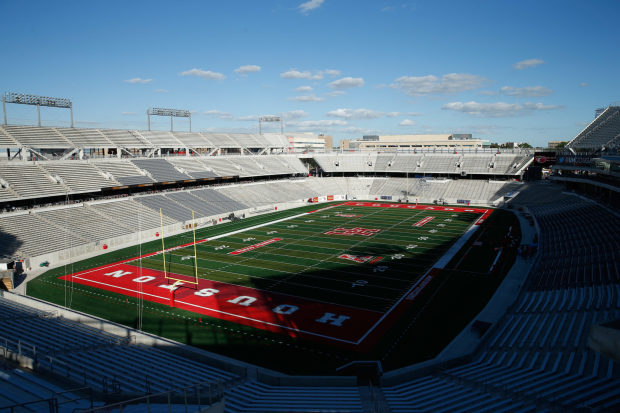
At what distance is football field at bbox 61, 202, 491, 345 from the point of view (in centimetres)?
1609

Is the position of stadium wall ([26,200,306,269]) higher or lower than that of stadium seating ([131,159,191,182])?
lower

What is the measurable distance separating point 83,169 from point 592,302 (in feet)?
116

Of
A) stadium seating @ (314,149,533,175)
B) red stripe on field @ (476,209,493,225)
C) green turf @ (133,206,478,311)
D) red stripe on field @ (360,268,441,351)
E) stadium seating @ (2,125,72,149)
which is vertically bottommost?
red stripe on field @ (360,268,441,351)

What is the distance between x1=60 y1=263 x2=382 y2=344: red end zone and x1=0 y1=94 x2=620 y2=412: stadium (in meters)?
0.10

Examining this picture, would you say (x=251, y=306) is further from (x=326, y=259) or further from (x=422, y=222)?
(x=422, y=222)

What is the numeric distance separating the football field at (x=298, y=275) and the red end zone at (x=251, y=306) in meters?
0.04

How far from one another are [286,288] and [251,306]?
2.39 meters

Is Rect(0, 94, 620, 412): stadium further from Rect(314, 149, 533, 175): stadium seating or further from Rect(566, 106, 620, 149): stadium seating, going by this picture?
Rect(314, 149, 533, 175): stadium seating

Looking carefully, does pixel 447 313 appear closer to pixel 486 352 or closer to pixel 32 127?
pixel 486 352

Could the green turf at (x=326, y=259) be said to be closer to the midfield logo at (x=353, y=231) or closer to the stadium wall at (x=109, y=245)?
the midfield logo at (x=353, y=231)

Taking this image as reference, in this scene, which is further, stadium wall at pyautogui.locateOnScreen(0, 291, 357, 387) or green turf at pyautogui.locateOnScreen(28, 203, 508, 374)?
green turf at pyautogui.locateOnScreen(28, 203, 508, 374)

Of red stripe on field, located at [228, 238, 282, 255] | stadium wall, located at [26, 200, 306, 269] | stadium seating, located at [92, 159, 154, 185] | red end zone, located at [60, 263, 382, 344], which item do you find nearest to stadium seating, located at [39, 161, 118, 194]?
stadium seating, located at [92, 159, 154, 185]

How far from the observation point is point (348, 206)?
4559 centimetres

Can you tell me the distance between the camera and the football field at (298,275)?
16.1m
